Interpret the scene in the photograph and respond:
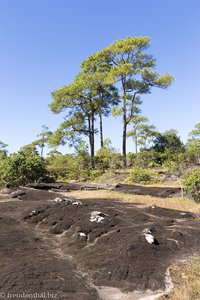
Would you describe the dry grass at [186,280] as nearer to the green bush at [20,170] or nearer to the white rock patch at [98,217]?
the white rock patch at [98,217]

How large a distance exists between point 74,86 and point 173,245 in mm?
24313

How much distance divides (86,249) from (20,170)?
1524 centimetres

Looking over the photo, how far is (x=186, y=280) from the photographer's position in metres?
5.79

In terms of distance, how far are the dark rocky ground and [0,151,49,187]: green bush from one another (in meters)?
10.7

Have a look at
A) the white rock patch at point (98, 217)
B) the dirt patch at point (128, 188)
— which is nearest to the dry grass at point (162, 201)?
the dirt patch at point (128, 188)

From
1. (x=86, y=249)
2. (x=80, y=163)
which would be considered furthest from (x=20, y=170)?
(x=86, y=249)

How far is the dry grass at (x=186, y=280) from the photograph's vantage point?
5.17 m

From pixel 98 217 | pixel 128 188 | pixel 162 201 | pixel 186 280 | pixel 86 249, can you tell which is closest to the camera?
pixel 186 280

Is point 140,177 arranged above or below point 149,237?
above

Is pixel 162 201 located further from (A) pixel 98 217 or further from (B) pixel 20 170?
(B) pixel 20 170

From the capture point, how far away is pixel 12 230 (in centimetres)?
898

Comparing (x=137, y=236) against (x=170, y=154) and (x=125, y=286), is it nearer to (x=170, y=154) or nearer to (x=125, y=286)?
(x=125, y=286)

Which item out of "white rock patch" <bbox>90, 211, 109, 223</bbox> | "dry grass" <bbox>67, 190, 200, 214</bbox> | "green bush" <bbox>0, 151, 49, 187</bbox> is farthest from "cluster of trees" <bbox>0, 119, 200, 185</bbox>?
"white rock patch" <bbox>90, 211, 109, 223</bbox>

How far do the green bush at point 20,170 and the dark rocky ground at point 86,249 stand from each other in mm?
10740
